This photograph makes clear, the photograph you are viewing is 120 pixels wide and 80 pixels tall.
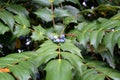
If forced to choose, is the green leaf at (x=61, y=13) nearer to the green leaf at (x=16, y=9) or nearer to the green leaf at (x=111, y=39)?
the green leaf at (x=16, y=9)

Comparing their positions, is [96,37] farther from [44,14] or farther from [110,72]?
[44,14]

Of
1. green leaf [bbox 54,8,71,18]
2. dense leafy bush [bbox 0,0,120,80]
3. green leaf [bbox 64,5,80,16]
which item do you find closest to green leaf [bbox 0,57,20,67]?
dense leafy bush [bbox 0,0,120,80]

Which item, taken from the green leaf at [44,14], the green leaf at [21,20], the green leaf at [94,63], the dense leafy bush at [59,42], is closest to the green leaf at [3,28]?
the dense leafy bush at [59,42]

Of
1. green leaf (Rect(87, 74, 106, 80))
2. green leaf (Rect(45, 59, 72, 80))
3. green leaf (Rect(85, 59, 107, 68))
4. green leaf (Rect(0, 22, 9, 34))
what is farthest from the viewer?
green leaf (Rect(0, 22, 9, 34))

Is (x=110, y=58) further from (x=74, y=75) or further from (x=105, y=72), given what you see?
(x=74, y=75)

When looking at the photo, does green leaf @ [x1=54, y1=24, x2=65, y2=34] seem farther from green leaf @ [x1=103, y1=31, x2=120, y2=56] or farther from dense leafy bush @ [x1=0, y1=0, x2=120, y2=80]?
green leaf @ [x1=103, y1=31, x2=120, y2=56]

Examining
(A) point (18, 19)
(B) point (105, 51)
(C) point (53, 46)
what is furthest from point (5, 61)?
(B) point (105, 51)

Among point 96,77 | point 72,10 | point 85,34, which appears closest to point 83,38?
point 85,34
